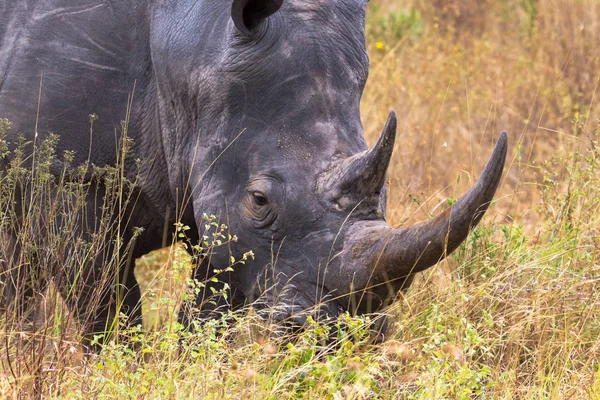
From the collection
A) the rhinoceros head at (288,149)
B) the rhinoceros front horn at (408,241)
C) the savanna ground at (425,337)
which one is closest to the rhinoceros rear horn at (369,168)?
the rhinoceros head at (288,149)

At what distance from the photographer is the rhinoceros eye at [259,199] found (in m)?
4.65

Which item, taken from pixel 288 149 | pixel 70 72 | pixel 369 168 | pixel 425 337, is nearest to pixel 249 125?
pixel 288 149

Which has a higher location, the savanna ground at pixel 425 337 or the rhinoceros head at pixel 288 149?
the rhinoceros head at pixel 288 149

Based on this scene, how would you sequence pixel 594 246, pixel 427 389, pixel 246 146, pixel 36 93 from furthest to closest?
1. pixel 594 246
2. pixel 36 93
3. pixel 246 146
4. pixel 427 389

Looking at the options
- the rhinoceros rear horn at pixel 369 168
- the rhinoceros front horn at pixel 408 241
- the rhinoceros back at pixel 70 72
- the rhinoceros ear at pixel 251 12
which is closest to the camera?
the rhinoceros front horn at pixel 408 241

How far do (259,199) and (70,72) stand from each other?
108 cm

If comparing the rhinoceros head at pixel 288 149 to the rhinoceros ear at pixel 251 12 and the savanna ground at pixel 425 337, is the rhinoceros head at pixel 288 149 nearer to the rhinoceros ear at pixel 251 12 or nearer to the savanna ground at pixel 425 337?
the rhinoceros ear at pixel 251 12

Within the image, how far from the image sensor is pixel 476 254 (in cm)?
552

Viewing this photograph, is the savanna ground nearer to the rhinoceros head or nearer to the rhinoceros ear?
the rhinoceros head

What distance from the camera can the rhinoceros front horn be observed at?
395 cm

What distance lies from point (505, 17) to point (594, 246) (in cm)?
574

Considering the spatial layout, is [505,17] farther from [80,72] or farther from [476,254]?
[80,72]

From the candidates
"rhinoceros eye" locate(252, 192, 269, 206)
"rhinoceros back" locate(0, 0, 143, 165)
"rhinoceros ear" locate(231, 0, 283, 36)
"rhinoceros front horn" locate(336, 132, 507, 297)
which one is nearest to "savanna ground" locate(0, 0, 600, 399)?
"rhinoceros front horn" locate(336, 132, 507, 297)

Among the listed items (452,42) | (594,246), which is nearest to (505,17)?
(452,42)
